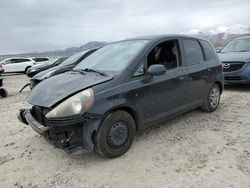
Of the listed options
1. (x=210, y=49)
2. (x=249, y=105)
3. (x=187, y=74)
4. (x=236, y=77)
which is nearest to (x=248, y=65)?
(x=236, y=77)

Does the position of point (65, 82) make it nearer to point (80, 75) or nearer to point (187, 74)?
point (80, 75)

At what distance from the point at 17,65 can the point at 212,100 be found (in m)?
21.9

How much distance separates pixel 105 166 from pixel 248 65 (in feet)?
20.7

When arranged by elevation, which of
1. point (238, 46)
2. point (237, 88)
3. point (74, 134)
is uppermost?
point (238, 46)

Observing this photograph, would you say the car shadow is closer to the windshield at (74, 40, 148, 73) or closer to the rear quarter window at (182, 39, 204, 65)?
the rear quarter window at (182, 39, 204, 65)

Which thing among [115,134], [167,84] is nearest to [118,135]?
[115,134]

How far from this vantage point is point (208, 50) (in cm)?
586

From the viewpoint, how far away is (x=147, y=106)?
4.16m

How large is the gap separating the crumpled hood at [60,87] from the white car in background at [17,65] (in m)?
21.7

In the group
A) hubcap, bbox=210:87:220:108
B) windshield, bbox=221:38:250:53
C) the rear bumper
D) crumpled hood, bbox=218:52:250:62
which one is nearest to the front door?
hubcap, bbox=210:87:220:108

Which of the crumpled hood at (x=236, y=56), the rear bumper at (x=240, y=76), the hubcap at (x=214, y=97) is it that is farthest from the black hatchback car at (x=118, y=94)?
the crumpled hood at (x=236, y=56)

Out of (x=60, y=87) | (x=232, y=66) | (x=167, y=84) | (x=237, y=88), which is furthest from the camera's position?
(x=237, y=88)

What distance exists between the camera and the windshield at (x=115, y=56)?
4180mm

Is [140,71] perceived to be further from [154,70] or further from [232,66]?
[232,66]
